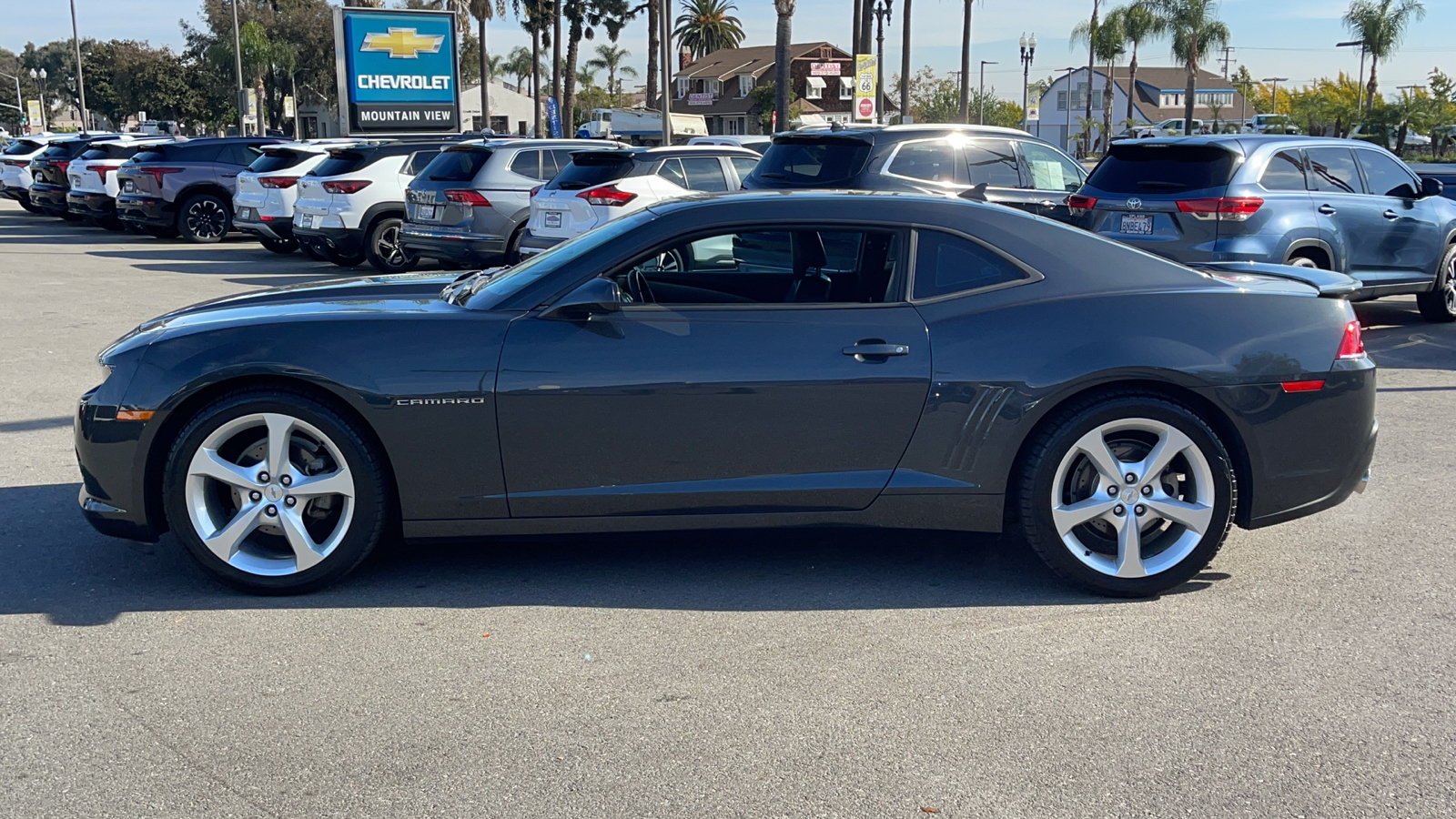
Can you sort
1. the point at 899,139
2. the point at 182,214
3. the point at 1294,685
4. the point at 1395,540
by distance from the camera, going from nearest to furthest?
1. the point at 1294,685
2. the point at 1395,540
3. the point at 899,139
4. the point at 182,214

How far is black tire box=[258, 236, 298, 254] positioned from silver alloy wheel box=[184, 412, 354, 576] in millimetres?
15283

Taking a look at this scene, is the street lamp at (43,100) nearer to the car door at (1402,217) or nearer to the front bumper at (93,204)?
the front bumper at (93,204)

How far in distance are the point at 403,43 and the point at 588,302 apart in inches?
1035

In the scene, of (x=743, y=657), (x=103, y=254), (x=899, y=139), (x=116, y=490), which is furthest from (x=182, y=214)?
(x=743, y=657)

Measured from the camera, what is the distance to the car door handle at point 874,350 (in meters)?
4.47

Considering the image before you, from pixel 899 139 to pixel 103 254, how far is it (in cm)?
1360

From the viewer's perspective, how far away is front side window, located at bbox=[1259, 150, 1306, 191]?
10.0 meters

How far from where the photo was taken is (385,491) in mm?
4512

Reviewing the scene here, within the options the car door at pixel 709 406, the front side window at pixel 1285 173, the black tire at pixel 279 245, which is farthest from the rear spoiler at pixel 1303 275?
the black tire at pixel 279 245

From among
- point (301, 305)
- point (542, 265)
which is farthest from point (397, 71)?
point (542, 265)

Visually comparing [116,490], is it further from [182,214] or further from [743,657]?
[182,214]

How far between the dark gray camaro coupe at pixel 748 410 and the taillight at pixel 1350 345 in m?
0.04

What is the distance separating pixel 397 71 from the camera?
94.2 feet

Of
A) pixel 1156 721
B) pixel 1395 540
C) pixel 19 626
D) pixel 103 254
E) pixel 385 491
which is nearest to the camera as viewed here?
pixel 1156 721
